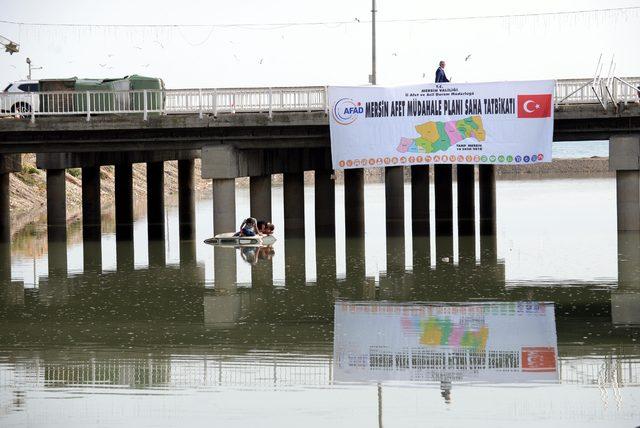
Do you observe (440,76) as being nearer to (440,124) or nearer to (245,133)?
(440,124)

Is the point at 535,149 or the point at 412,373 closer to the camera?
the point at 412,373

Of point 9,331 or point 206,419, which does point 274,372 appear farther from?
point 9,331

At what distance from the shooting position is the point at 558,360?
21453mm

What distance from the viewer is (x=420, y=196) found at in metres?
54.7

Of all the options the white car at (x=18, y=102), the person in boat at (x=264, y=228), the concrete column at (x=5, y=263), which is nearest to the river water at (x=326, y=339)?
the concrete column at (x=5, y=263)

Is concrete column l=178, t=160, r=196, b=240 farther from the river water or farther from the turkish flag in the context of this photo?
the turkish flag

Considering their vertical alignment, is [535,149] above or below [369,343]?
A: above

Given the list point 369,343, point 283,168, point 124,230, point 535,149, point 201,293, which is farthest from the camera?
point 124,230

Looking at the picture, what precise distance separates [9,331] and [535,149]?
2337cm

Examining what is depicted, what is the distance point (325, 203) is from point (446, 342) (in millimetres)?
29895

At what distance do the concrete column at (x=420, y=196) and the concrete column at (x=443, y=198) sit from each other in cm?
45

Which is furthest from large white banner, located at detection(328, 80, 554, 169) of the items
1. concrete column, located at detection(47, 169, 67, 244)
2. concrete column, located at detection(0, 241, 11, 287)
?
concrete column, located at detection(47, 169, 67, 244)

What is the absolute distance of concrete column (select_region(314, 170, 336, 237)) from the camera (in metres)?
52.3

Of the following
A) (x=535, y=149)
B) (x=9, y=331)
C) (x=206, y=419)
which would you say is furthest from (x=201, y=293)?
(x=535, y=149)
